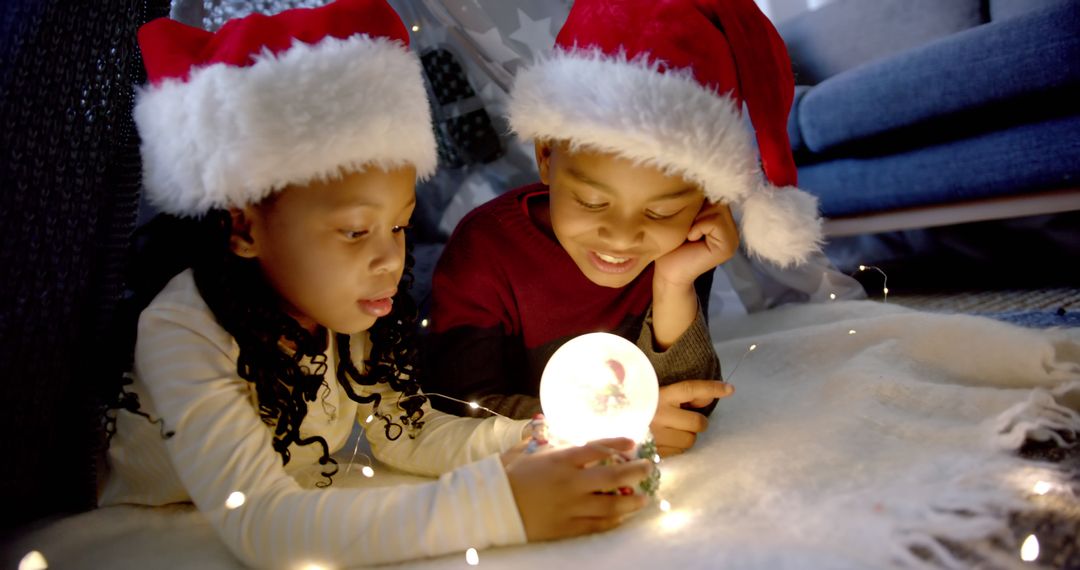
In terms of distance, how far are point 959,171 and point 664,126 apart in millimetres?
1285

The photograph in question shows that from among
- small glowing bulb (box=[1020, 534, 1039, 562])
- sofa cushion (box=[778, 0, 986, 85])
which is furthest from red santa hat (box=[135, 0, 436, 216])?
sofa cushion (box=[778, 0, 986, 85])

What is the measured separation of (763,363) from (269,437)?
0.87 m

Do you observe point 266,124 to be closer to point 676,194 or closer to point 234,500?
point 234,500

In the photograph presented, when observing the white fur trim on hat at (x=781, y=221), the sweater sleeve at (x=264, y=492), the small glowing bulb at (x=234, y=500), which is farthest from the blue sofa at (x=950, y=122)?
the small glowing bulb at (x=234, y=500)

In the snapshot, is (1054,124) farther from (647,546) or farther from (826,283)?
(647,546)

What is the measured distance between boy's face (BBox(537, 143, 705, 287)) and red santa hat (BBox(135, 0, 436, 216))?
0.26 m

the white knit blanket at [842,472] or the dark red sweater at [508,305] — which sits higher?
the dark red sweater at [508,305]

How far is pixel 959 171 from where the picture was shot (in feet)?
6.24

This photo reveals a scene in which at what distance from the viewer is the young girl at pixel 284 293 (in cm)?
77

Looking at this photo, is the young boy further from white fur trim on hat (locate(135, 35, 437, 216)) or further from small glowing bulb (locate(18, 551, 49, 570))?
small glowing bulb (locate(18, 551, 49, 570))

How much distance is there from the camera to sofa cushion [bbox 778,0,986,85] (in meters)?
2.42

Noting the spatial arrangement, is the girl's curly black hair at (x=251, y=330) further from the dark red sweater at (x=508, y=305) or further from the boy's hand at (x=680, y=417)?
the boy's hand at (x=680, y=417)

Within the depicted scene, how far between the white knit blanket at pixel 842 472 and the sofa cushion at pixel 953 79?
751 millimetres

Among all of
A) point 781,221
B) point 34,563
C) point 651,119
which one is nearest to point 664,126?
point 651,119
